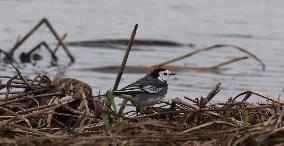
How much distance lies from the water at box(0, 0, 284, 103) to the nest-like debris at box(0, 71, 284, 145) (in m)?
4.98

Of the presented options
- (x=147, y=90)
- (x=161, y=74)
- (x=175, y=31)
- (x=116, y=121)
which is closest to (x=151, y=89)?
(x=147, y=90)

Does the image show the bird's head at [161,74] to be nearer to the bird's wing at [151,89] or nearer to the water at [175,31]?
the bird's wing at [151,89]

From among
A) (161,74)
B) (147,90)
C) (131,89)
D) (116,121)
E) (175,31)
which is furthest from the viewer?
(175,31)

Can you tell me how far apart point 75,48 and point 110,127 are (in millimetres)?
11411

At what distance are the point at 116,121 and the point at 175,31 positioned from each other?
13.4 meters

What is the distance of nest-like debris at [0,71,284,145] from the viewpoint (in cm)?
564

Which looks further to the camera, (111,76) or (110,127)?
(111,76)

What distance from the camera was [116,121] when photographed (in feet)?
20.9

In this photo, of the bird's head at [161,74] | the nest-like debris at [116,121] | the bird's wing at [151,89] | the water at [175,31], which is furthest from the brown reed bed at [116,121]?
the water at [175,31]

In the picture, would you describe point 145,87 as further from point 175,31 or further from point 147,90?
point 175,31

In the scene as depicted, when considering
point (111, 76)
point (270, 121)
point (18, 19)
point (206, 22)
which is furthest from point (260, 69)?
point (270, 121)

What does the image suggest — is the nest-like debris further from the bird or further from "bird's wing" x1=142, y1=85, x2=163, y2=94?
"bird's wing" x1=142, y1=85, x2=163, y2=94

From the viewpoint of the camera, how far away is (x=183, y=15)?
2177 cm

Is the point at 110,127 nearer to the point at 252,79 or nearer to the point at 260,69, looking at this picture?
the point at 252,79
